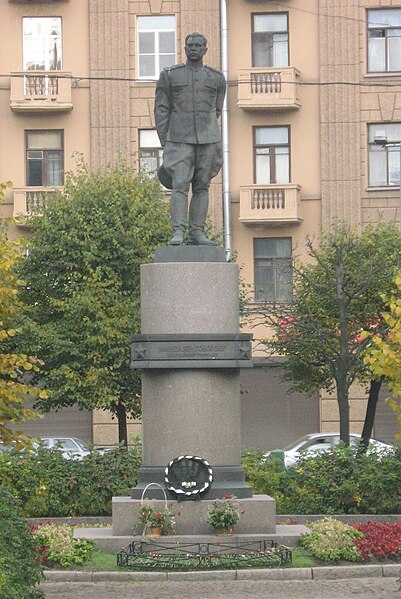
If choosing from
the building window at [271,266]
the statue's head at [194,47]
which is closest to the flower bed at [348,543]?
the statue's head at [194,47]

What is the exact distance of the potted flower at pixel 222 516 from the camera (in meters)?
17.3

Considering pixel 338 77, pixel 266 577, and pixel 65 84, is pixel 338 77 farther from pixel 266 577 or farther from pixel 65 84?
pixel 266 577

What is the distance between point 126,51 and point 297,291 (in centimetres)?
1200

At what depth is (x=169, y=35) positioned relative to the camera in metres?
43.7

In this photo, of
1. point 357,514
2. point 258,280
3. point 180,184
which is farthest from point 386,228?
point 180,184

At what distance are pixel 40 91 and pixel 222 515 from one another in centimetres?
2738

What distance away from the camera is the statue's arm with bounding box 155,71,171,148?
18.6 m

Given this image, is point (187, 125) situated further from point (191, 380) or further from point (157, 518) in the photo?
point (157, 518)

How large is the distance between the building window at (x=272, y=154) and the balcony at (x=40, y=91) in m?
5.53

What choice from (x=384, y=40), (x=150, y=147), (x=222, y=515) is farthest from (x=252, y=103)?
(x=222, y=515)

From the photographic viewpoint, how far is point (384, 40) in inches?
1710

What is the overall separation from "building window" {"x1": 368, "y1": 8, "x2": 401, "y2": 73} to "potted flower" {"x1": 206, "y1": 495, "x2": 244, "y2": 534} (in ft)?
91.1

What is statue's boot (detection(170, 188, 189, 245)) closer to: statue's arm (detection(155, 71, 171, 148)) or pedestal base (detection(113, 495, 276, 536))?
statue's arm (detection(155, 71, 171, 148))

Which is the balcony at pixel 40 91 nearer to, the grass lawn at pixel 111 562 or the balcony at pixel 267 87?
the balcony at pixel 267 87
